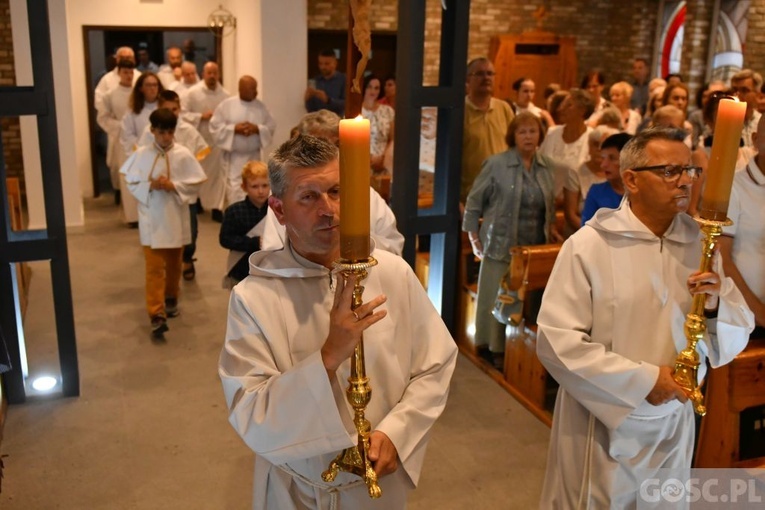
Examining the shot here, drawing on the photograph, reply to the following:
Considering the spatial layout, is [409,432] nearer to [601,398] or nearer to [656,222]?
[601,398]

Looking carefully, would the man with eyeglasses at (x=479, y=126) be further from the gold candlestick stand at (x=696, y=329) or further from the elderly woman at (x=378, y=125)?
the gold candlestick stand at (x=696, y=329)

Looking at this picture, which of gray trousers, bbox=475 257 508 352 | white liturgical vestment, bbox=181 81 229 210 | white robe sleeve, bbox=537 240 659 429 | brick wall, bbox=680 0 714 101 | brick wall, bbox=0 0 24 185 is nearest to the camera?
white robe sleeve, bbox=537 240 659 429

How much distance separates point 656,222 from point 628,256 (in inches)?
6.1

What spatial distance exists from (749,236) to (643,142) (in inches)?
47.8

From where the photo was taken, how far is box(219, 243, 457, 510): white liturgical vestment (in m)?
1.90

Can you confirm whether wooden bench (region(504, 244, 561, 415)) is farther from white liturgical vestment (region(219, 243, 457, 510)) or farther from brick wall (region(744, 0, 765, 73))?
brick wall (region(744, 0, 765, 73))

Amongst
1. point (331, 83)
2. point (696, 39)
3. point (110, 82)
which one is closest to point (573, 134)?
point (331, 83)

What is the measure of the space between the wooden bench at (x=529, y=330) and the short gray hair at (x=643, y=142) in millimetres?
1872

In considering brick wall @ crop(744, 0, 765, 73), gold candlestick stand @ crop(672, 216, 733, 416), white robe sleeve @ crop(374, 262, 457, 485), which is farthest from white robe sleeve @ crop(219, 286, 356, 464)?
brick wall @ crop(744, 0, 765, 73)

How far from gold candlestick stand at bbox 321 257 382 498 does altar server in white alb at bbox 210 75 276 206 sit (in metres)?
6.91

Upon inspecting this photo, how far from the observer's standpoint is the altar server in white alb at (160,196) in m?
5.75

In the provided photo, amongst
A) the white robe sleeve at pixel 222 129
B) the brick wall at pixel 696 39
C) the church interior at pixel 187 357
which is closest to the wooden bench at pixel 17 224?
the church interior at pixel 187 357

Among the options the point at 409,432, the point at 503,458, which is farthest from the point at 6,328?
the point at 409,432

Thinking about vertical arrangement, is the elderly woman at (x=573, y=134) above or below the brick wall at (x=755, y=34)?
below
